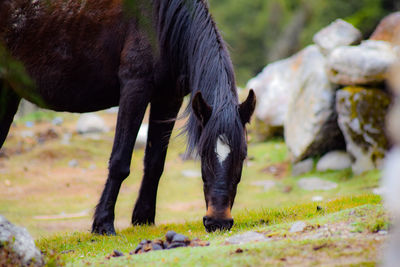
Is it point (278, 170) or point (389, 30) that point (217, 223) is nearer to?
point (278, 170)

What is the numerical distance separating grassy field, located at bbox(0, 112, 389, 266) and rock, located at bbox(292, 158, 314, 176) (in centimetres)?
19

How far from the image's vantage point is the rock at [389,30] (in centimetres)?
1177

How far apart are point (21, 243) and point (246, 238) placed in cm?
182

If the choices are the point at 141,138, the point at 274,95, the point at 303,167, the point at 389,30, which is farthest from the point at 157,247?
the point at 274,95

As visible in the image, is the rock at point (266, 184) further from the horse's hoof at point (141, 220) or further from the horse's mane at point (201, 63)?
the horse's mane at point (201, 63)

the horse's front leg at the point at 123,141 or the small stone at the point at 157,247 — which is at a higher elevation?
the horse's front leg at the point at 123,141

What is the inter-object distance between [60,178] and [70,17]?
25.4 ft

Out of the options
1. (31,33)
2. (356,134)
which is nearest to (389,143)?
(356,134)

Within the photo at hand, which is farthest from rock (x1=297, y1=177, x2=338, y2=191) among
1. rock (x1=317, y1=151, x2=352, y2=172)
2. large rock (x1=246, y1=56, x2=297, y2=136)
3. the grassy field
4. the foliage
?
the foliage

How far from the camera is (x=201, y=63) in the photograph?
554cm

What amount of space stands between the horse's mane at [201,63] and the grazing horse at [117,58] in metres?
0.01

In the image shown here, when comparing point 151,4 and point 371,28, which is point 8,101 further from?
point 371,28

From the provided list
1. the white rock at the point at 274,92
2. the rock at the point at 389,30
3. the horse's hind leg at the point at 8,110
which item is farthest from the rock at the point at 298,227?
the white rock at the point at 274,92

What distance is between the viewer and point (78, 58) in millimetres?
5988
